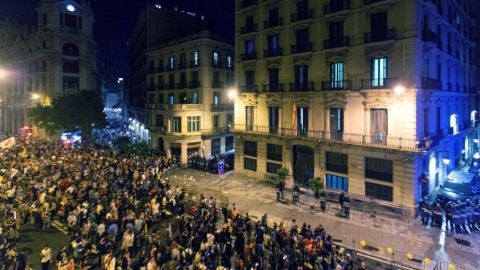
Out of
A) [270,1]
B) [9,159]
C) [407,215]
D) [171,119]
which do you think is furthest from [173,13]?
[407,215]

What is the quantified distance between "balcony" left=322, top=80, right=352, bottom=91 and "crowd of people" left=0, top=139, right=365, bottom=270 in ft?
43.8

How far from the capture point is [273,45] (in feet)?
113

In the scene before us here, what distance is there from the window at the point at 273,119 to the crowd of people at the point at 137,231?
1198 cm

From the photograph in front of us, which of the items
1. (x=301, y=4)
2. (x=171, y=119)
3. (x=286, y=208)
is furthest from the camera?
(x=171, y=119)

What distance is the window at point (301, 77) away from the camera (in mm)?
31609

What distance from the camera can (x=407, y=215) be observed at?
82.1 feet

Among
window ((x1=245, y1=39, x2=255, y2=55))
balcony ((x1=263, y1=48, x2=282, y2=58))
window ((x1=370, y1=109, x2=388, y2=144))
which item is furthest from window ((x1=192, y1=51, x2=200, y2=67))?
window ((x1=370, y1=109, x2=388, y2=144))

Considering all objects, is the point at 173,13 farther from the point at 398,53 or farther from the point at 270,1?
the point at 398,53

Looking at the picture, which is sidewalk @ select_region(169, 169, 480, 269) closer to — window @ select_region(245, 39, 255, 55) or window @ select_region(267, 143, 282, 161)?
window @ select_region(267, 143, 282, 161)

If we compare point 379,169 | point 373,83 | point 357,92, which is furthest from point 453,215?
point 357,92

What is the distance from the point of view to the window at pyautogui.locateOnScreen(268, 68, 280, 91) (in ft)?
111

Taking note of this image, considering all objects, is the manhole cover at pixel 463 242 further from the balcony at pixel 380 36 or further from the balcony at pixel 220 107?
the balcony at pixel 220 107

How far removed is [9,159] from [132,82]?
148 feet

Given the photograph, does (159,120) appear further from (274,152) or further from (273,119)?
(274,152)
